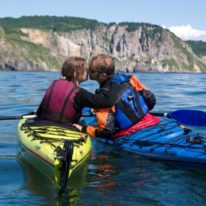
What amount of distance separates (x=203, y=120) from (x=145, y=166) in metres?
2.53

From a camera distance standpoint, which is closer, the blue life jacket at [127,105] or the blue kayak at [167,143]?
the blue kayak at [167,143]

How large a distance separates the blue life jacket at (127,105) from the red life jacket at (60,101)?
3.35ft

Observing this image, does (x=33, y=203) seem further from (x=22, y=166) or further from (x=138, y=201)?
(x=22, y=166)

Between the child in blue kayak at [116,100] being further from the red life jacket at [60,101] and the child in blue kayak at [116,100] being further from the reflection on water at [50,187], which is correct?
the reflection on water at [50,187]

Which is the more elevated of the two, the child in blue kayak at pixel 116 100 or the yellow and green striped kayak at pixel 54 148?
the child in blue kayak at pixel 116 100

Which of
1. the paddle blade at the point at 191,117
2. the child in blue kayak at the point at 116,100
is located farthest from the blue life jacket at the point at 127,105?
the paddle blade at the point at 191,117

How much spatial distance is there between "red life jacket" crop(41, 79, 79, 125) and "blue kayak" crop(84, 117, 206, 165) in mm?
1457

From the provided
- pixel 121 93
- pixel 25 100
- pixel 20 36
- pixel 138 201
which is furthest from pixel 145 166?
pixel 20 36

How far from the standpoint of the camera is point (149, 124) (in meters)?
7.95

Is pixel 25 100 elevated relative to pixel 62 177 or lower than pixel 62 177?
lower

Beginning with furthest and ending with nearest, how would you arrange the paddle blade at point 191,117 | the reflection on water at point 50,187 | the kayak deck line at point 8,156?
the paddle blade at point 191,117 < the kayak deck line at point 8,156 < the reflection on water at point 50,187

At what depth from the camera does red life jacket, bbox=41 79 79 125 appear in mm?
6535

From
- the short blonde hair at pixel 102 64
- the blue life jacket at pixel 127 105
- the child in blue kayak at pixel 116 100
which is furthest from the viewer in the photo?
the blue life jacket at pixel 127 105

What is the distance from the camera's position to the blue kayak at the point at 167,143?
6.90 m
